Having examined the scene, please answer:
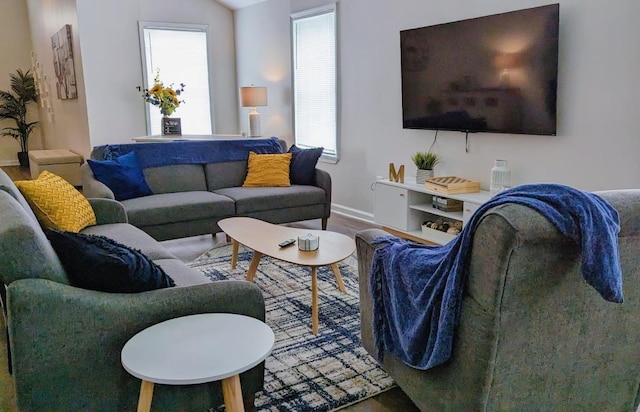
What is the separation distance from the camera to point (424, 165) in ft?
14.0

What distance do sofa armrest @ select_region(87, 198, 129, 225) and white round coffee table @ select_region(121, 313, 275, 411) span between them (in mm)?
1855

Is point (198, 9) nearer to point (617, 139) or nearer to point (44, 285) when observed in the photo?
point (617, 139)

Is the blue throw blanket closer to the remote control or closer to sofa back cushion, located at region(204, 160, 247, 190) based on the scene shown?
the remote control

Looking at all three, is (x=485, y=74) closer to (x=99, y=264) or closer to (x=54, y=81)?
(x=99, y=264)

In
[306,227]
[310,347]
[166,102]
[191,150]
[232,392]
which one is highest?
[166,102]

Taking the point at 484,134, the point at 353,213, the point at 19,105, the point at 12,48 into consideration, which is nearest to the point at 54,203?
the point at 484,134

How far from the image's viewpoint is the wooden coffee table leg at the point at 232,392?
1572 millimetres

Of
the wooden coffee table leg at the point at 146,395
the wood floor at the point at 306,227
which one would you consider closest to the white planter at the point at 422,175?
the wood floor at the point at 306,227

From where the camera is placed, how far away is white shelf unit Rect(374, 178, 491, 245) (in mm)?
4062

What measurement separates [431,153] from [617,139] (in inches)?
61.4

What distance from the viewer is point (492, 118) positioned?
3.73 m

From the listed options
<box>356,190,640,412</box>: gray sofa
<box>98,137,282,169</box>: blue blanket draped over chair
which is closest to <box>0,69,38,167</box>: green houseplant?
<box>98,137,282,169</box>: blue blanket draped over chair

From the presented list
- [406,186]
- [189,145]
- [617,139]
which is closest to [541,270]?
[617,139]

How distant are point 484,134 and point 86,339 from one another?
128 inches
